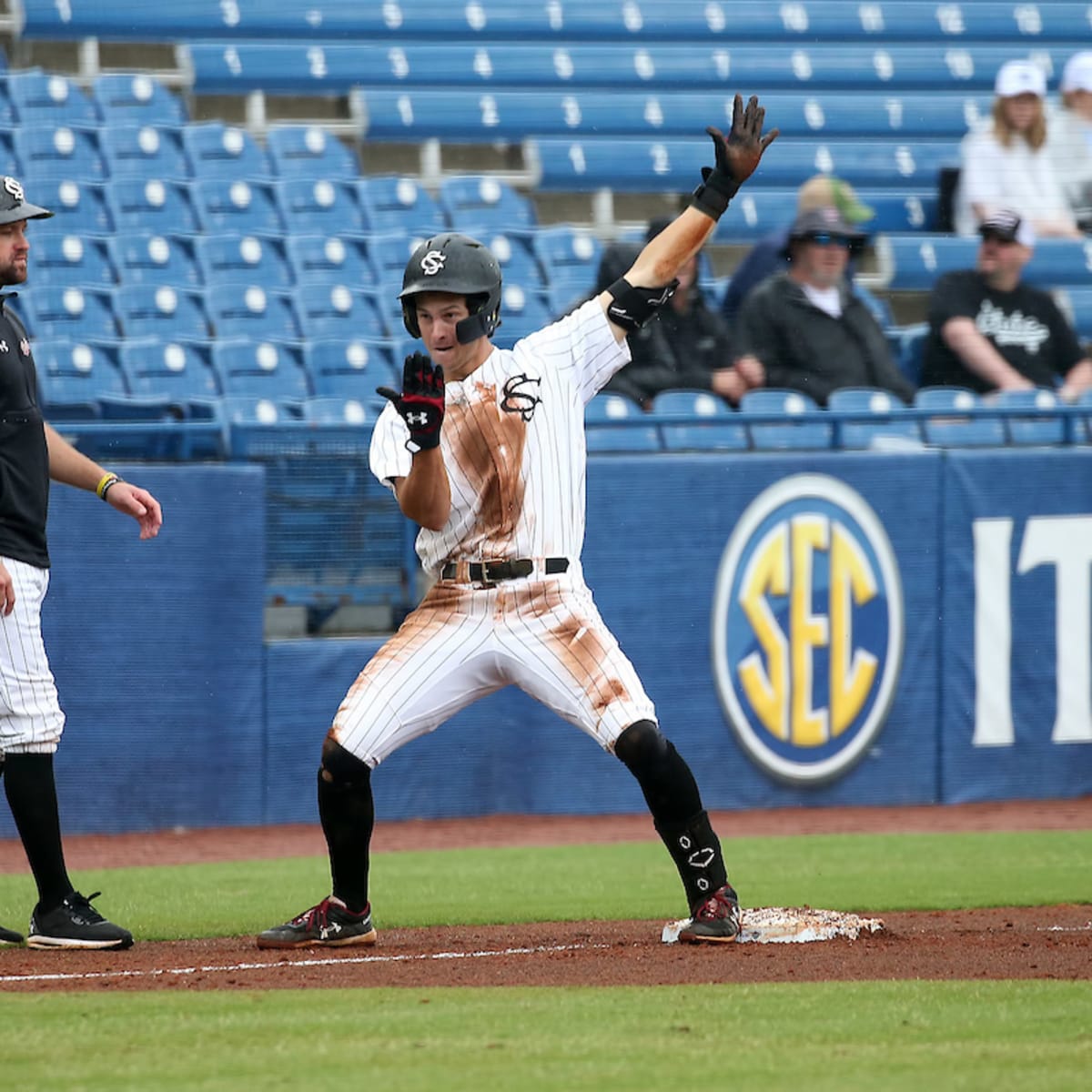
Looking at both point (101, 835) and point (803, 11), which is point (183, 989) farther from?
point (803, 11)

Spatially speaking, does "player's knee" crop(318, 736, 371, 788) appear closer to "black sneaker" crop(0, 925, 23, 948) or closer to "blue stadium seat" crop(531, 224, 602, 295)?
"black sneaker" crop(0, 925, 23, 948)

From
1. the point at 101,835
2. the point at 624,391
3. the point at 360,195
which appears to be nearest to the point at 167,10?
the point at 360,195

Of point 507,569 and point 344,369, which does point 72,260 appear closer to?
point 344,369

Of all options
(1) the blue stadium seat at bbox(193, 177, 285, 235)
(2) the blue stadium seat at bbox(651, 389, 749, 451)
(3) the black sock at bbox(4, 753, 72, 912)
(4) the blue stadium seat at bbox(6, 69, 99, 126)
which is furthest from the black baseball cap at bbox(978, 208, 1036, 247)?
(3) the black sock at bbox(4, 753, 72, 912)

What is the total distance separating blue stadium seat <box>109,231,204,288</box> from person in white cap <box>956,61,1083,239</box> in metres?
4.68

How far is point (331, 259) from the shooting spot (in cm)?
1156

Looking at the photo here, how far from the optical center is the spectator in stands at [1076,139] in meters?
12.6

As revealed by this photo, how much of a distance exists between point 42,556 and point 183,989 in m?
1.37

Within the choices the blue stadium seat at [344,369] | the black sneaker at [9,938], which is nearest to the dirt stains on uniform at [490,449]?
the black sneaker at [9,938]

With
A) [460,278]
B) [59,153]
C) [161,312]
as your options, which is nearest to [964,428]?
[161,312]

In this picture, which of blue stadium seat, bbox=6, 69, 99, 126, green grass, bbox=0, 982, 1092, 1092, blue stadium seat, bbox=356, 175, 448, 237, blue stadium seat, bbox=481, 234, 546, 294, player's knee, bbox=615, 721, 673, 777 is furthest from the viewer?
blue stadium seat, bbox=356, 175, 448, 237

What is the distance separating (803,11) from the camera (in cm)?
1442

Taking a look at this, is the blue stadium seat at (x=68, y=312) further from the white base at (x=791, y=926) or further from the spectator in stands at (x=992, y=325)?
the white base at (x=791, y=926)

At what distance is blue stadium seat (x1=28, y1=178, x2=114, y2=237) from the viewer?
1088 centimetres
